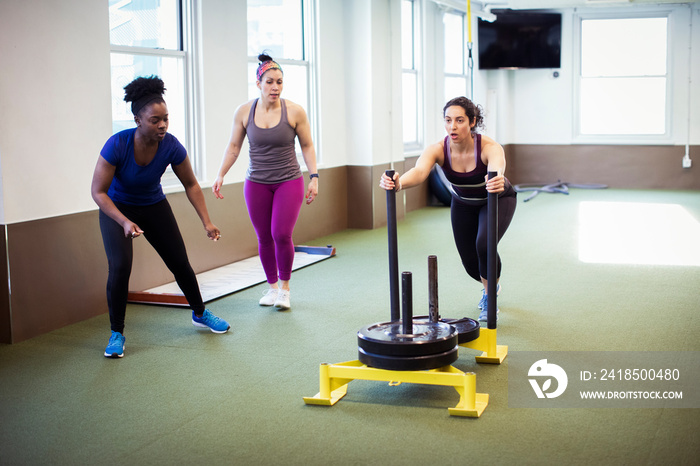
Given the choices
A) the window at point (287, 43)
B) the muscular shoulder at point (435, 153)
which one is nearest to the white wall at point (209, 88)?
the window at point (287, 43)

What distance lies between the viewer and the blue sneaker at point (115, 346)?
383 cm

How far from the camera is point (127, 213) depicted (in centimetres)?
387

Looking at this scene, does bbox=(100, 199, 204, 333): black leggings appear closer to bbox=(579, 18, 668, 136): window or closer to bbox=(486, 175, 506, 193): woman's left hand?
bbox=(486, 175, 506, 193): woman's left hand

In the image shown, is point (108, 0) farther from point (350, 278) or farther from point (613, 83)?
point (613, 83)

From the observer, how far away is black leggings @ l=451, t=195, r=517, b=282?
413cm

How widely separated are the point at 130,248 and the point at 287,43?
390cm

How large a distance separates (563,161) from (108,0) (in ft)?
29.5

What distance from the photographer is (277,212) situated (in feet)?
15.1

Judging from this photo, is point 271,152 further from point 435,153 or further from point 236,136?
point 435,153

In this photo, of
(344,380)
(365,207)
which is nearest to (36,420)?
(344,380)

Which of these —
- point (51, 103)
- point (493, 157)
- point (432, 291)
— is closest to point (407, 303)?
point (432, 291)

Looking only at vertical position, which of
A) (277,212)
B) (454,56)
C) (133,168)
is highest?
(454,56)

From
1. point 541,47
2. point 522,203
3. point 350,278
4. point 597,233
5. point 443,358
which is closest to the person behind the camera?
point 443,358

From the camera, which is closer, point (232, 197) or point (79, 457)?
point (79, 457)
